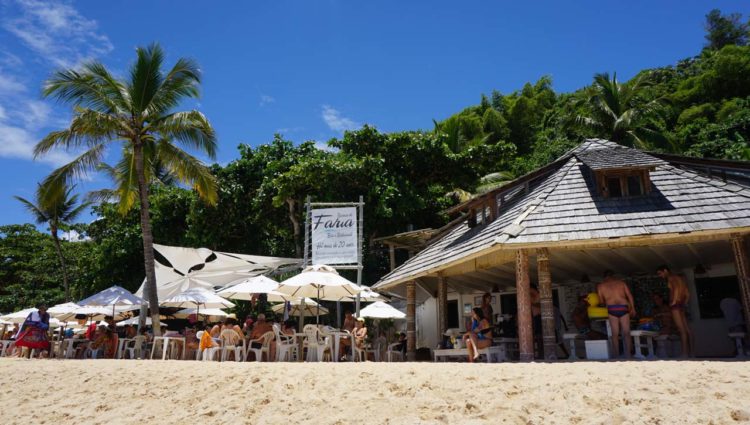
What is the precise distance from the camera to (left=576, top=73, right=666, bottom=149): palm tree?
2830 centimetres

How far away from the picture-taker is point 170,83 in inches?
661

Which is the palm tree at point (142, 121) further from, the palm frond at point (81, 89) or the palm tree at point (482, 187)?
the palm tree at point (482, 187)

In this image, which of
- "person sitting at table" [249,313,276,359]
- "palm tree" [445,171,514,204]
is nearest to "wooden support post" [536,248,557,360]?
"person sitting at table" [249,313,276,359]

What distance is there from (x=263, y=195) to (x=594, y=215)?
54.5 feet

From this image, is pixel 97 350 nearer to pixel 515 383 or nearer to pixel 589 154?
pixel 515 383

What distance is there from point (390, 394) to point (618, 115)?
2620 centimetres

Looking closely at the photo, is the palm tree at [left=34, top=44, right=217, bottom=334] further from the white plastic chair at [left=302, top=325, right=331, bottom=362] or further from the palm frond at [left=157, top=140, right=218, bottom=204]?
the white plastic chair at [left=302, top=325, right=331, bottom=362]

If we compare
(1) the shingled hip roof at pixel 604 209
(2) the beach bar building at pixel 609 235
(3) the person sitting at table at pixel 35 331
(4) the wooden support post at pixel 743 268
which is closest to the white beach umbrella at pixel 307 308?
(2) the beach bar building at pixel 609 235

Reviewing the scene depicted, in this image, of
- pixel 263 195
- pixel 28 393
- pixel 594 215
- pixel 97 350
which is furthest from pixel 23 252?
pixel 594 215


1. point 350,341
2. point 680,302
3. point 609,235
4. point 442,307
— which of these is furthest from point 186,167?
point 680,302

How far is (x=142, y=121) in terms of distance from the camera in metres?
16.3

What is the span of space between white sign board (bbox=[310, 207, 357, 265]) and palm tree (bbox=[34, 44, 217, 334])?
12.9ft

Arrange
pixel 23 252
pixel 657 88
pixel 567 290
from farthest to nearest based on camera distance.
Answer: pixel 23 252 < pixel 657 88 < pixel 567 290

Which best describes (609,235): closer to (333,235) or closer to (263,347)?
(263,347)
